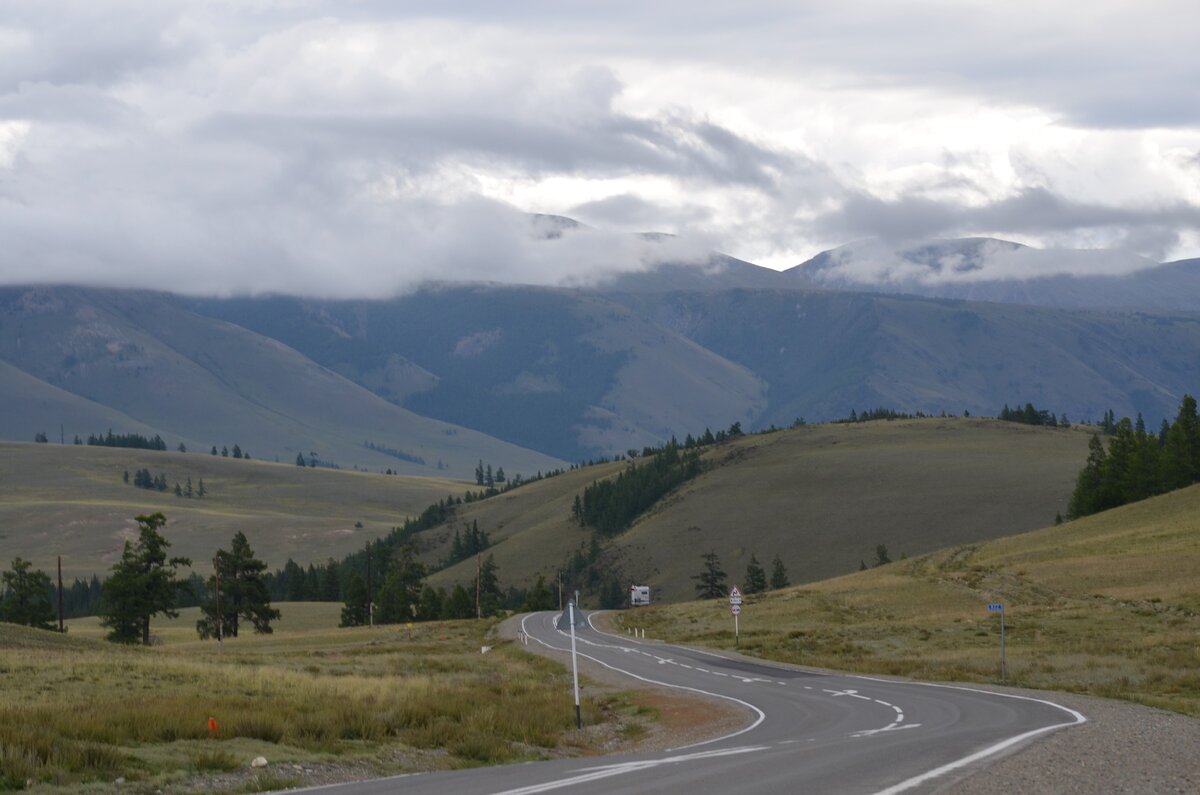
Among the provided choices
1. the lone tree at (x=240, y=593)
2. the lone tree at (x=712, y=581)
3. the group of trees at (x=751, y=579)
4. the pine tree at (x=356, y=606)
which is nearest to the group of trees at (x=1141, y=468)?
the group of trees at (x=751, y=579)

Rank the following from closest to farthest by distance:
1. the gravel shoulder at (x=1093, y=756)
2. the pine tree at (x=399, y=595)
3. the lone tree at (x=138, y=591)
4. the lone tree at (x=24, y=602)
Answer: the gravel shoulder at (x=1093, y=756) < the lone tree at (x=138, y=591) < the lone tree at (x=24, y=602) < the pine tree at (x=399, y=595)

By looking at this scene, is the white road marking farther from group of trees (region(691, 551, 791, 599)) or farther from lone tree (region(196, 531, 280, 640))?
group of trees (region(691, 551, 791, 599))

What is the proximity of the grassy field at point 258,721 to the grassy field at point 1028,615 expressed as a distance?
46.3 feet

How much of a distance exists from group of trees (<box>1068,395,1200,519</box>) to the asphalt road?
8493 cm

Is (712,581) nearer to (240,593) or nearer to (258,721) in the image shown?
(240,593)

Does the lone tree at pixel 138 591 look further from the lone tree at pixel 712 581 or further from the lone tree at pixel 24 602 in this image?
the lone tree at pixel 712 581

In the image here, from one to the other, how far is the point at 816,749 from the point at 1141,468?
358ft

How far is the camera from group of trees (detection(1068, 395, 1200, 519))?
122m

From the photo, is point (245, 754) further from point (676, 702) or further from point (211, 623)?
point (211, 623)

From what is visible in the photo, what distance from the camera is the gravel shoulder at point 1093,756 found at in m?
19.4

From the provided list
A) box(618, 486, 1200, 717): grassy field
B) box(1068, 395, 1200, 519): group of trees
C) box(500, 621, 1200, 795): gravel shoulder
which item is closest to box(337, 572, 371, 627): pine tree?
box(618, 486, 1200, 717): grassy field

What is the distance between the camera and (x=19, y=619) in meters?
107

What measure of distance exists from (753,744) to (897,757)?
5.34m

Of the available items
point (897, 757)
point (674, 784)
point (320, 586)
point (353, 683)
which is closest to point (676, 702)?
point (353, 683)
